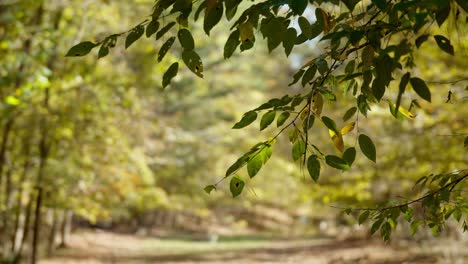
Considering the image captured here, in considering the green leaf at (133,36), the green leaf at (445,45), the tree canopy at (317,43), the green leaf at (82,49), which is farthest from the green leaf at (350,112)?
the green leaf at (82,49)

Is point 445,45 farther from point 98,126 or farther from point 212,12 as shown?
point 98,126

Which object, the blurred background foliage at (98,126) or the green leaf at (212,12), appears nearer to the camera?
the green leaf at (212,12)

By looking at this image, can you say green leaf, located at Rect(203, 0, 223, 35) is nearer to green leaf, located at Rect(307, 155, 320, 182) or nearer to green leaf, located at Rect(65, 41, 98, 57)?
green leaf, located at Rect(65, 41, 98, 57)

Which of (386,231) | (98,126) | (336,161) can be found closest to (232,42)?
(336,161)

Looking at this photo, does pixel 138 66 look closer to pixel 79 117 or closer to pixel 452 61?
pixel 79 117

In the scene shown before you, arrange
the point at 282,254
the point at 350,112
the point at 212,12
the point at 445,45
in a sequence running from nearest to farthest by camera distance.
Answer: the point at 445,45, the point at 212,12, the point at 350,112, the point at 282,254

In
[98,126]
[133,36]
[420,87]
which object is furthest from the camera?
[98,126]

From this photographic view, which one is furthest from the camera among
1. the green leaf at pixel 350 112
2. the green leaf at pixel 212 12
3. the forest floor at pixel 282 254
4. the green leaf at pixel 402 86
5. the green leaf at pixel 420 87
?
the forest floor at pixel 282 254

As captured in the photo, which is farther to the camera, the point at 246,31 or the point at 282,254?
the point at 282,254

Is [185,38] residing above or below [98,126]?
below

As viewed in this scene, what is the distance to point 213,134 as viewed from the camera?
74.4 ft

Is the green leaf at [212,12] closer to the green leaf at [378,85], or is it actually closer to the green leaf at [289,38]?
the green leaf at [289,38]

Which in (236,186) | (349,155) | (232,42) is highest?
(232,42)

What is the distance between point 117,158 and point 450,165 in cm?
716
